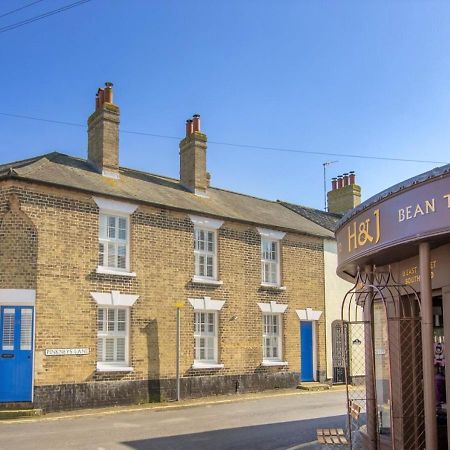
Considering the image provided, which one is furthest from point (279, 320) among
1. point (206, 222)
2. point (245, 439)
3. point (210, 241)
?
point (245, 439)

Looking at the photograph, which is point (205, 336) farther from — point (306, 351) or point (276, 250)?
point (306, 351)

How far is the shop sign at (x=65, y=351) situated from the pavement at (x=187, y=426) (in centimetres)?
143

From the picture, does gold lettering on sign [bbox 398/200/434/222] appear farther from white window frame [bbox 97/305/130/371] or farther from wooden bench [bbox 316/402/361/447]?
white window frame [bbox 97/305/130/371]

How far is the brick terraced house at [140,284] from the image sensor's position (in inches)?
596

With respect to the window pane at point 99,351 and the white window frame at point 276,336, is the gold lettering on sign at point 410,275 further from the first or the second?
the white window frame at point 276,336

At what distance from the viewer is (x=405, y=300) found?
7.85 metres

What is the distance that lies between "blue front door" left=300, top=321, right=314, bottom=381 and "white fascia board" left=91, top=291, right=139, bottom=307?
7446 millimetres

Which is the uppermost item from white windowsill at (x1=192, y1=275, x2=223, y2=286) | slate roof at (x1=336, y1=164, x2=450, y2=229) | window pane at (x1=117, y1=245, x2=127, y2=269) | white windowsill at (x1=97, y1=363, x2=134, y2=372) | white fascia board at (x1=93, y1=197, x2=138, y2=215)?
white fascia board at (x1=93, y1=197, x2=138, y2=215)

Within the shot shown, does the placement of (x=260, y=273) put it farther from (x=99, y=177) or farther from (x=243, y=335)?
(x=99, y=177)

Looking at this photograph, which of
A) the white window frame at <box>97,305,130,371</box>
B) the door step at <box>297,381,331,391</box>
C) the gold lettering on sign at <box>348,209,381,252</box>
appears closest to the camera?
the gold lettering on sign at <box>348,209,381,252</box>

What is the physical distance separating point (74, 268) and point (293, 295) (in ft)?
28.7

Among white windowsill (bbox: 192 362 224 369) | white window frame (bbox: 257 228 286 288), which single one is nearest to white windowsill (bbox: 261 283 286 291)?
white window frame (bbox: 257 228 286 288)

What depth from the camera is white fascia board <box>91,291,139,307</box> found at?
16.3 metres

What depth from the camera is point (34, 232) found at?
50.3 feet
